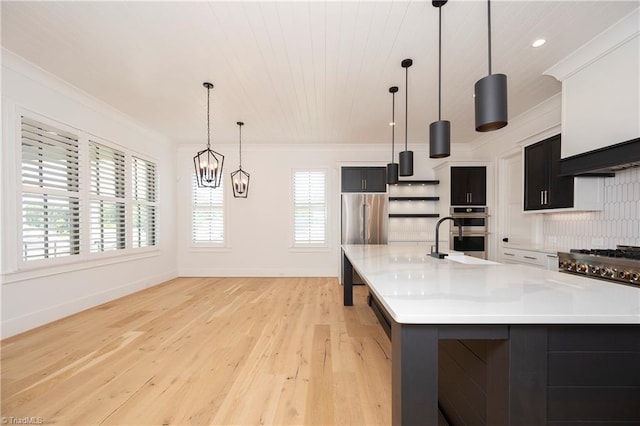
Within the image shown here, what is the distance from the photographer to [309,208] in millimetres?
5625

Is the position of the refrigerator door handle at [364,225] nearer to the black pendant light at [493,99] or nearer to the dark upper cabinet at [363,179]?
the dark upper cabinet at [363,179]

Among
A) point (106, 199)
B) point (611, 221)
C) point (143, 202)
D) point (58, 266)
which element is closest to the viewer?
point (611, 221)

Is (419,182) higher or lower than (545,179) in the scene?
higher

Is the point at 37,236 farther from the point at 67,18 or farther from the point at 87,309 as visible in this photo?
the point at 67,18

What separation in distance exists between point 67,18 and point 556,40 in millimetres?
4183

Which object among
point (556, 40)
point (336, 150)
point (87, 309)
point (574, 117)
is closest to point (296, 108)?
point (336, 150)

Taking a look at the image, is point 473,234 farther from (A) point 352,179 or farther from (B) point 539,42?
(B) point 539,42

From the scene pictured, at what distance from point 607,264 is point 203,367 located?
142 inches

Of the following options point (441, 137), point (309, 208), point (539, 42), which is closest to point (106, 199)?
point (309, 208)

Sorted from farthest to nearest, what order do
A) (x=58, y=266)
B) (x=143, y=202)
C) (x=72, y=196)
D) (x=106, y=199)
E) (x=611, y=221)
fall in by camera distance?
(x=143, y=202), (x=106, y=199), (x=72, y=196), (x=58, y=266), (x=611, y=221)

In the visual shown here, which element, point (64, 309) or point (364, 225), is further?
point (364, 225)

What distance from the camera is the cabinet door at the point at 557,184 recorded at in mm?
2979

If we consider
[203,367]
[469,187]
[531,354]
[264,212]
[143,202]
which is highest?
[469,187]

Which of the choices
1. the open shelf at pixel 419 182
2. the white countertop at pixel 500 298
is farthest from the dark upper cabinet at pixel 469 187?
the white countertop at pixel 500 298
